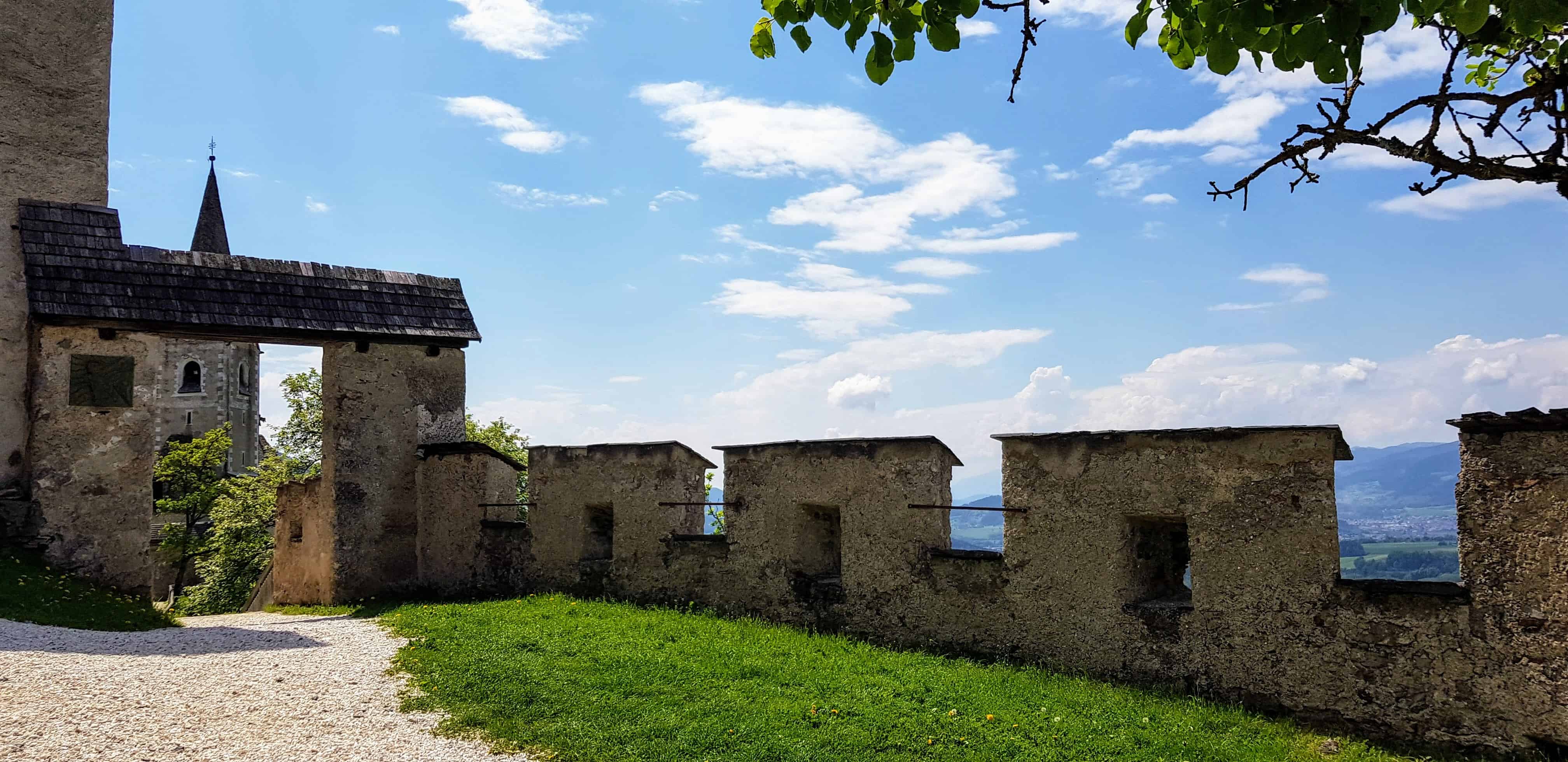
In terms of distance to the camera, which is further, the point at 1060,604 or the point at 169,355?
the point at 169,355

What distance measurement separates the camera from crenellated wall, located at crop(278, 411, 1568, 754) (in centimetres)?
604

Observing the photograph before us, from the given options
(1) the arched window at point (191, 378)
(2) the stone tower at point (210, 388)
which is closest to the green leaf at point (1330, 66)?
(2) the stone tower at point (210, 388)

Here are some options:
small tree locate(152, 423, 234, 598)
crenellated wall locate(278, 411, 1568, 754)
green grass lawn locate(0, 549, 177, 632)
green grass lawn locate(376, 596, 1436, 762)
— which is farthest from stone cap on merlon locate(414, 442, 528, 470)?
small tree locate(152, 423, 234, 598)

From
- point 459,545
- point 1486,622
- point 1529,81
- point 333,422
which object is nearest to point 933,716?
point 1486,622

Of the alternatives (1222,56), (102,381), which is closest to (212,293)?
(102,381)

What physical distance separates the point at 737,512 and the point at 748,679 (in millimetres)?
3338

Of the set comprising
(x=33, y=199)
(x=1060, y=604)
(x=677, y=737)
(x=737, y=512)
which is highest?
(x=33, y=199)

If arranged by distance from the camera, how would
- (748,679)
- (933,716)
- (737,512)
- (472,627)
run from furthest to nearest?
(737,512) → (472,627) → (748,679) → (933,716)

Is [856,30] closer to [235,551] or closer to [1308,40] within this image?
[1308,40]

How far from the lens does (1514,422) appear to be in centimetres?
599

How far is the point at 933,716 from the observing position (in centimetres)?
657

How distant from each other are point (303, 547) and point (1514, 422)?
15.8 metres

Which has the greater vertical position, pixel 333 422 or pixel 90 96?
pixel 90 96

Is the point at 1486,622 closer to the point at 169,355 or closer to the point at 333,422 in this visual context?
the point at 333,422
